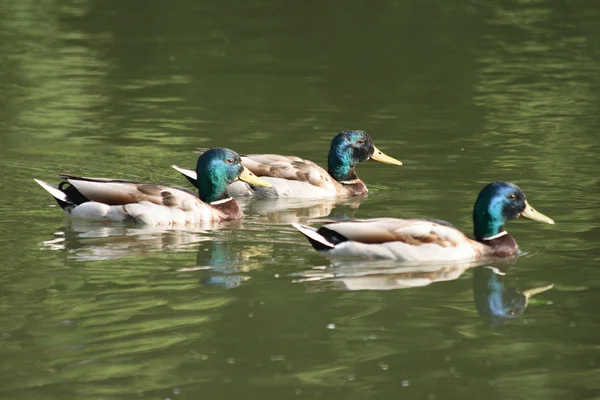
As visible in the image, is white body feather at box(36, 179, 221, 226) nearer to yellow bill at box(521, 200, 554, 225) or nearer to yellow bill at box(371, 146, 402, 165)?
yellow bill at box(371, 146, 402, 165)

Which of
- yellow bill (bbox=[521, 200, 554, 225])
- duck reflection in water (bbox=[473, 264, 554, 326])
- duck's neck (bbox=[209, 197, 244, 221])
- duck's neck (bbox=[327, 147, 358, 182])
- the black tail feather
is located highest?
yellow bill (bbox=[521, 200, 554, 225])

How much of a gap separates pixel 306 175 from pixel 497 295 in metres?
4.98

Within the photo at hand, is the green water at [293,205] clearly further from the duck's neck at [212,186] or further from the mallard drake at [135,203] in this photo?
the duck's neck at [212,186]

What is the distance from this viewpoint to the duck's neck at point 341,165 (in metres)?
16.2

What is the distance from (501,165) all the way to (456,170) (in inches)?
22.8

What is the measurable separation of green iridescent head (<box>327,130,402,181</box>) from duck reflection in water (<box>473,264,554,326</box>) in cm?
446

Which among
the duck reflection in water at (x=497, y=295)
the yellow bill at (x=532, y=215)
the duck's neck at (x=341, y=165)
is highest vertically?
the yellow bill at (x=532, y=215)

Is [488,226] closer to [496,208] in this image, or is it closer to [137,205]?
[496,208]

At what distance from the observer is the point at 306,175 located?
15672 millimetres

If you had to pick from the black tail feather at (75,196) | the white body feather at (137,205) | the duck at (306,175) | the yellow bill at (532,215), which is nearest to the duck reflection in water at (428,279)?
the yellow bill at (532,215)

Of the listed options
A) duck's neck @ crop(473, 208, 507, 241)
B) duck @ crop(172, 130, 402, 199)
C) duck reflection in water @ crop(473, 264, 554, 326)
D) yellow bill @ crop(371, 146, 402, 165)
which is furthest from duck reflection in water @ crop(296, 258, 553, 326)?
yellow bill @ crop(371, 146, 402, 165)

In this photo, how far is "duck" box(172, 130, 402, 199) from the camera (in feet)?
51.2

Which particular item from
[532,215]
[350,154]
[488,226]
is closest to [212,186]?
[350,154]

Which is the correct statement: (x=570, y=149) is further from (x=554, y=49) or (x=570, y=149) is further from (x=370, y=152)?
(x=554, y=49)
